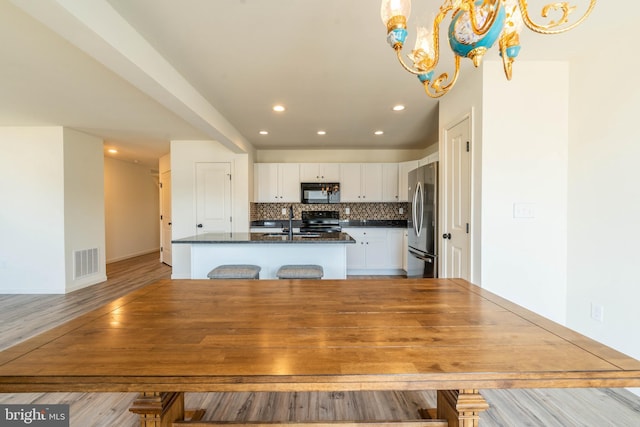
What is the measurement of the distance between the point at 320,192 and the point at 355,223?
907 millimetres

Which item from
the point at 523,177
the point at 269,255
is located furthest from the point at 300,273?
the point at 523,177

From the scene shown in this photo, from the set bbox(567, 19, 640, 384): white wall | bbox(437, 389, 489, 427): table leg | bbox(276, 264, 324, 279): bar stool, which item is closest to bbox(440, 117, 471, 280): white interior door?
bbox(567, 19, 640, 384): white wall

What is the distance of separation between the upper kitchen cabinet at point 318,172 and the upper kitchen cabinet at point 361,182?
169mm

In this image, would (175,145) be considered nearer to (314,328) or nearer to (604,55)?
(314,328)

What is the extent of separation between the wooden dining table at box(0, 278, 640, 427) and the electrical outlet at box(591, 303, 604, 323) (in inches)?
57.5

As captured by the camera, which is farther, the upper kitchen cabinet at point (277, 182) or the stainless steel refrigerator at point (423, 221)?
the upper kitchen cabinet at point (277, 182)

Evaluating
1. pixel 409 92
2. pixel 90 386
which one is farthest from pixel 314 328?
pixel 409 92

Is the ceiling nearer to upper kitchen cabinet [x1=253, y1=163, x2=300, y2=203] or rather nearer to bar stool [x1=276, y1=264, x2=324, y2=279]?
upper kitchen cabinet [x1=253, y1=163, x2=300, y2=203]

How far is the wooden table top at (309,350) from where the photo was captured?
655mm

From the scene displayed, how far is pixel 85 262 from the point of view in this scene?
4.07 m

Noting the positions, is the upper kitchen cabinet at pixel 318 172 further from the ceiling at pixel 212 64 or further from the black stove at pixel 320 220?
the ceiling at pixel 212 64

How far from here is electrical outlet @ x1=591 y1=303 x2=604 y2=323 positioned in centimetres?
193

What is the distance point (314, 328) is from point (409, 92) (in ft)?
8.74

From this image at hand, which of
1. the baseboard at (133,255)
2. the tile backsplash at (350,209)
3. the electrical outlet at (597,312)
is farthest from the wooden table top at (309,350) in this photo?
the baseboard at (133,255)
